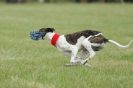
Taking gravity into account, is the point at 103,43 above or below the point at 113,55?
above

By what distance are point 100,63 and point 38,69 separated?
203 centimetres

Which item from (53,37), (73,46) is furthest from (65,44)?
(53,37)

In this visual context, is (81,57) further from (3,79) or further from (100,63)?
(3,79)

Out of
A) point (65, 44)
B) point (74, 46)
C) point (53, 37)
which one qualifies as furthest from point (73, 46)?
point (53, 37)

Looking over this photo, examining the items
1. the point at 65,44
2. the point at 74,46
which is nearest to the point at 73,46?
the point at 74,46

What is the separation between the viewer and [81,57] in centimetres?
1067

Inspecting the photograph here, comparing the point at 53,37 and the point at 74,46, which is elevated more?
the point at 53,37

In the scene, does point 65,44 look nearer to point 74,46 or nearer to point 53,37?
point 74,46

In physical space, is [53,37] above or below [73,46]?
above

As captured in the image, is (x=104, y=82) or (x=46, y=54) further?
(x=46, y=54)

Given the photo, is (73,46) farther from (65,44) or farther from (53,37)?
(53,37)

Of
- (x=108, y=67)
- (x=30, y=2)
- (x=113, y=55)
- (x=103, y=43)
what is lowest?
(x=30, y=2)

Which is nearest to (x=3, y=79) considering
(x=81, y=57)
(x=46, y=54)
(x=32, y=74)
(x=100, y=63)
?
(x=32, y=74)

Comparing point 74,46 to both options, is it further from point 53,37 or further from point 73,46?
point 53,37
